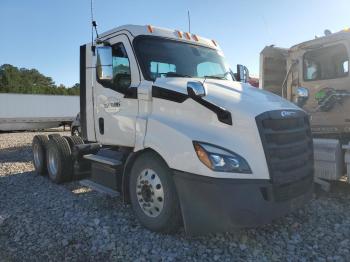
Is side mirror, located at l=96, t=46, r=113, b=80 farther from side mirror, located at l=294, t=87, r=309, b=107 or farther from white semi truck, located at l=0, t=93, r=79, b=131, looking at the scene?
white semi truck, located at l=0, t=93, r=79, b=131

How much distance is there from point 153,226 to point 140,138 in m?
1.13

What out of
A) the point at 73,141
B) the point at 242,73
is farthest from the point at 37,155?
the point at 242,73

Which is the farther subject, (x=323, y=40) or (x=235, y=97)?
(x=323, y=40)

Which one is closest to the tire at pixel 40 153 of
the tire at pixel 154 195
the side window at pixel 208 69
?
the tire at pixel 154 195

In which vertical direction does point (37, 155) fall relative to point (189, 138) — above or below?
below

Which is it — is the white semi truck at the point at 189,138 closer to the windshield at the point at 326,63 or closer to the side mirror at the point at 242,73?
the side mirror at the point at 242,73

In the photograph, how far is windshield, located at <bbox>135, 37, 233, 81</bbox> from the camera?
16.3ft

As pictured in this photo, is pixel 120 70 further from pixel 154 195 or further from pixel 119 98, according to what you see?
pixel 154 195

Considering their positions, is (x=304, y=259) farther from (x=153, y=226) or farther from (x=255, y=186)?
(x=153, y=226)

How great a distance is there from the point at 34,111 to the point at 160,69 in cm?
2157

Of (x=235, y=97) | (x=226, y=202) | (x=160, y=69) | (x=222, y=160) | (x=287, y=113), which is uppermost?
(x=160, y=69)

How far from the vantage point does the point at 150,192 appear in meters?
4.49

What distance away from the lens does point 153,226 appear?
14.6 feet

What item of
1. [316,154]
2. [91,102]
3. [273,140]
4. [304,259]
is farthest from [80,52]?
[304,259]
